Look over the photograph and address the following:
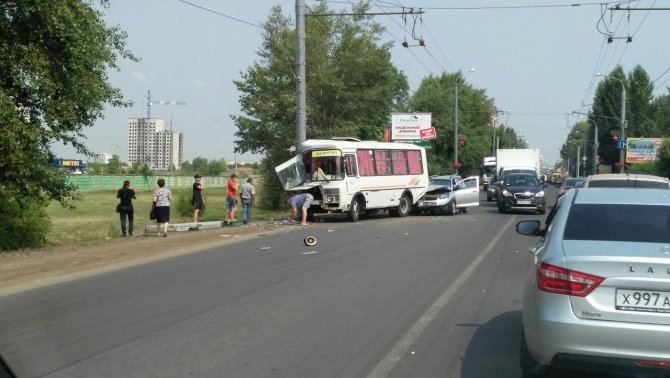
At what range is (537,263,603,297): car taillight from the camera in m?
5.46

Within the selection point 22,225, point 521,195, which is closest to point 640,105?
point 521,195

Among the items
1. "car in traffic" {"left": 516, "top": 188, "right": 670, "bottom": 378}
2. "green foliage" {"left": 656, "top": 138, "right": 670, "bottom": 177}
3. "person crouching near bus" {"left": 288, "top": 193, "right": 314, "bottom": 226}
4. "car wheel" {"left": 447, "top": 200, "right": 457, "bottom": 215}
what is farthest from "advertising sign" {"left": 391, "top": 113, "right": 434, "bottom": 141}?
"car in traffic" {"left": 516, "top": 188, "right": 670, "bottom": 378}

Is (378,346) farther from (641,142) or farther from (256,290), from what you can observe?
(641,142)

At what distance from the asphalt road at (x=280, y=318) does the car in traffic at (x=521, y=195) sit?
1570cm

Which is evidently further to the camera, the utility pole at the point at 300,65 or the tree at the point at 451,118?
the tree at the point at 451,118

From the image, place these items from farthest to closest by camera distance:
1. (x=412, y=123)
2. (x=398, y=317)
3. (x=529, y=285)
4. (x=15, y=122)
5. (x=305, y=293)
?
(x=412, y=123), (x=15, y=122), (x=305, y=293), (x=398, y=317), (x=529, y=285)

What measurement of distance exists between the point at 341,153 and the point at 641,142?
59213mm

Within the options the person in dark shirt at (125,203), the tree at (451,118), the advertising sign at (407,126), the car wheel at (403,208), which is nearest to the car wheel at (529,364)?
the person in dark shirt at (125,203)

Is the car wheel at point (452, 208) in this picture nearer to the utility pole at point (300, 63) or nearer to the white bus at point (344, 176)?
the white bus at point (344, 176)

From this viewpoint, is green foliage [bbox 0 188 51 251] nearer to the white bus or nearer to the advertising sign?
the white bus

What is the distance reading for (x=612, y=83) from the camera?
3615 inches

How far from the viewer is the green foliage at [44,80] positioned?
1573cm

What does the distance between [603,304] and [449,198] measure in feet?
86.6

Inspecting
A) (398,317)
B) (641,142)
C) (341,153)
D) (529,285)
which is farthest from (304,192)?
(641,142)
